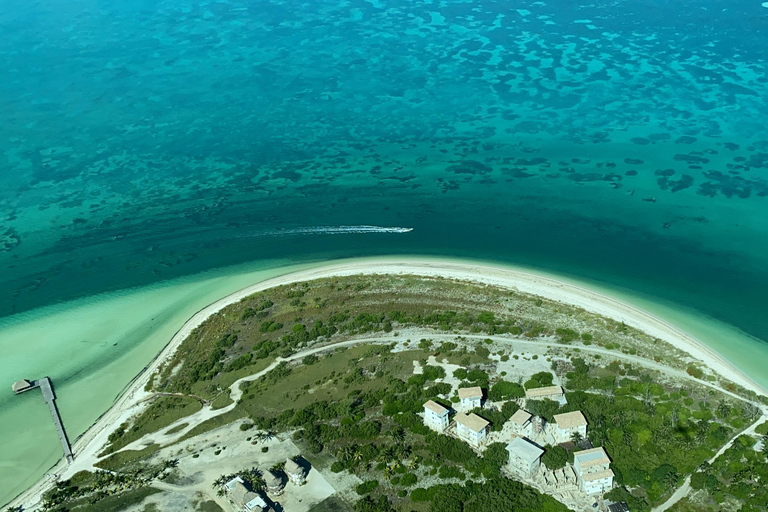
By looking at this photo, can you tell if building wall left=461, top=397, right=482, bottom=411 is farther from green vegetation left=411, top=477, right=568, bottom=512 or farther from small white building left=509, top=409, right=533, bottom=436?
green vegetation left=411, top=477, right=568, bottom=512

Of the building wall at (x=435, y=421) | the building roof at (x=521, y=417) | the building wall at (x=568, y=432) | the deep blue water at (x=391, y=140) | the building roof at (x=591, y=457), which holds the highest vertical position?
the deep blue water at (x=391, y=140)

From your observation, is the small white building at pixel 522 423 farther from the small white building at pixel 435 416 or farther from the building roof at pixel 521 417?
the small white building at pixel 435 416

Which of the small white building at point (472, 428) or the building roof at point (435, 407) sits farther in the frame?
the building roof at point (435, 407)

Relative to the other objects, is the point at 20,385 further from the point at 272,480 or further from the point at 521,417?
the point at 521,417

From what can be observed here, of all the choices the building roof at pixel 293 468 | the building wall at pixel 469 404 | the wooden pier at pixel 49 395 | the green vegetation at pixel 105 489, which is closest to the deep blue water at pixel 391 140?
the wooden pier at pixel 49 395

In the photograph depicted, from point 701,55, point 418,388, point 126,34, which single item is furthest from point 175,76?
point 701,55

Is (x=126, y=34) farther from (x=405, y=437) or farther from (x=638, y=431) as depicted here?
(x=638, y=431)

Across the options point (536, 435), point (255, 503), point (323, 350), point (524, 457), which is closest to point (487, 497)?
point (524, 457)

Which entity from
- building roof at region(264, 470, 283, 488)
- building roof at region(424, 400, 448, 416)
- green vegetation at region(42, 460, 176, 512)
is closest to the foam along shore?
green vegetation at region(42, 460, 176, 512)
